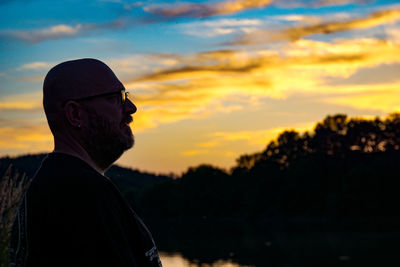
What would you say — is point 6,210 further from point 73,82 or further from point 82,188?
point 82,188

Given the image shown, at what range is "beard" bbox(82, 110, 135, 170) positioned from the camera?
1867 millimetres

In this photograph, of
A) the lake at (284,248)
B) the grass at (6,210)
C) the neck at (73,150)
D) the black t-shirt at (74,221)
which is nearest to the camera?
the black t-shirt at (74,221)

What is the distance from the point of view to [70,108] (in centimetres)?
184

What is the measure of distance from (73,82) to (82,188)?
36 centimetres

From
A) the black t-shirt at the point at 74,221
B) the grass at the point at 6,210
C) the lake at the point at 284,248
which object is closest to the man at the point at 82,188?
the black t-shirt at the point at 74,221

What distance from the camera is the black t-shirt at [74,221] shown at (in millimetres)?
1639

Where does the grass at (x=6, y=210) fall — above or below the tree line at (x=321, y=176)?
above

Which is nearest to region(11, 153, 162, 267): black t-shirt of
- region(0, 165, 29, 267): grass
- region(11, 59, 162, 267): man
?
region(11, 59, 162, 267): man

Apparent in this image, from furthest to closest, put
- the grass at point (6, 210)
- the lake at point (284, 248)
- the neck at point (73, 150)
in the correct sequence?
the lake at point (284, 248) → the grass at point (6, 210) → the neck at point (73, 150)

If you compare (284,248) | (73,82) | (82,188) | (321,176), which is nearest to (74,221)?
(82,188)

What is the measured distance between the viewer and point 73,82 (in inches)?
72.6

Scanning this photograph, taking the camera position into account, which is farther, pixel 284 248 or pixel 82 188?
pixel 284 248

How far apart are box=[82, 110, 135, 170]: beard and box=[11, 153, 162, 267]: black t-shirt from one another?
0.34 ft

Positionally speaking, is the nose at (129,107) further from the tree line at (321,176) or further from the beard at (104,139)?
the tree line at (321,176)
